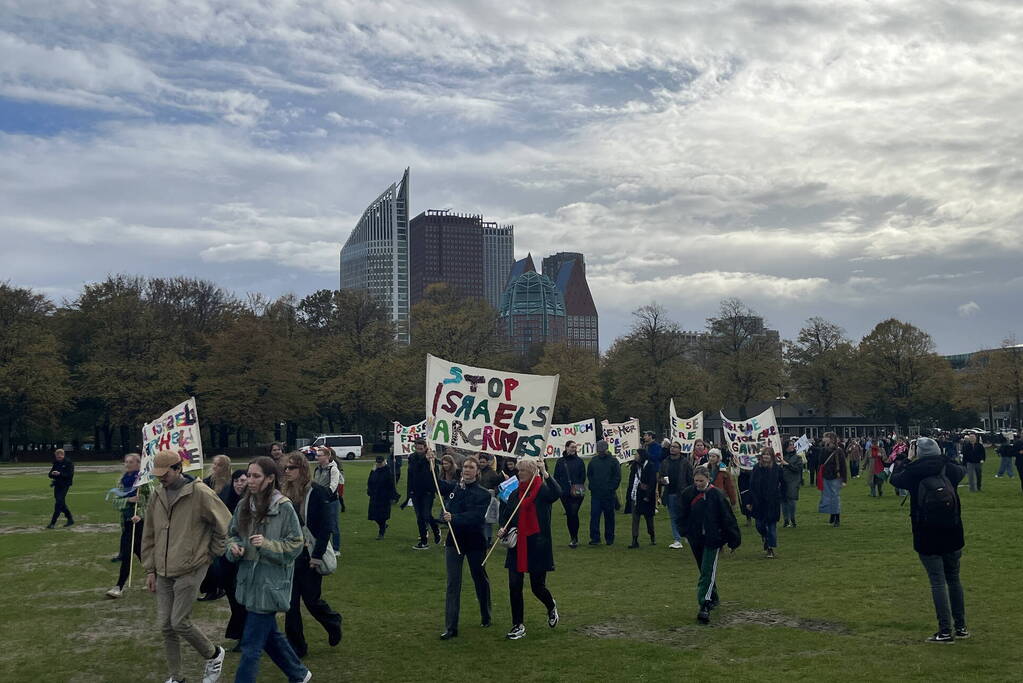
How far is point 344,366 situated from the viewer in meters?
86.1

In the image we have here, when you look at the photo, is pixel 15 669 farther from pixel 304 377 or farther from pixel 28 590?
pixel 304 377

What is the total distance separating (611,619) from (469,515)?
2.54 meters

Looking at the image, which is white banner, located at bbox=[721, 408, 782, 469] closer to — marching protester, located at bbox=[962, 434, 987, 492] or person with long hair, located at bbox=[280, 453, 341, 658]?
marching protester, located at bbox=[962, 434, 987, 492]

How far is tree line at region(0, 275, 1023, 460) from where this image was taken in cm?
7612

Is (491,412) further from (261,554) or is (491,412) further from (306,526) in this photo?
(261,554)

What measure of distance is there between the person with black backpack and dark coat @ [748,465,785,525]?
7231 millimetres

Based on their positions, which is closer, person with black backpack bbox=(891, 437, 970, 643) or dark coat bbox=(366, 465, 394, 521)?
person with black backpack bbox=(891, 437, 970, 643)

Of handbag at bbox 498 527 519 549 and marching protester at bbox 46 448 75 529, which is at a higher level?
marching protester at bbox 46 448 75 529

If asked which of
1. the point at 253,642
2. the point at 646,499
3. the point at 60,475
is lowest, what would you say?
the point at 253,642

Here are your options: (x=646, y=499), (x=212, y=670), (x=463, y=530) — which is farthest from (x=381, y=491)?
(x=212, y=670)

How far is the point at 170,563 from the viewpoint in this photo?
8.70 metres

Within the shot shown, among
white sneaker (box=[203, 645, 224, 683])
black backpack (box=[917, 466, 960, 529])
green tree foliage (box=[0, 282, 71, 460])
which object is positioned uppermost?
green tree foliage (box=[0, 282, 71, 460])

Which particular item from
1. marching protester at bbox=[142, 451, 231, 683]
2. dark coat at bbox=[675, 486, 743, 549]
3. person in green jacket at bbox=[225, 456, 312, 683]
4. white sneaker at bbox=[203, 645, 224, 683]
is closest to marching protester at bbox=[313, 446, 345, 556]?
dark coat at bbox=[675, 486, 743, 549]

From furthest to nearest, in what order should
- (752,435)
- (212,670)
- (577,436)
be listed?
1. (577,436)
2. (752,435)
3. (212,670)
